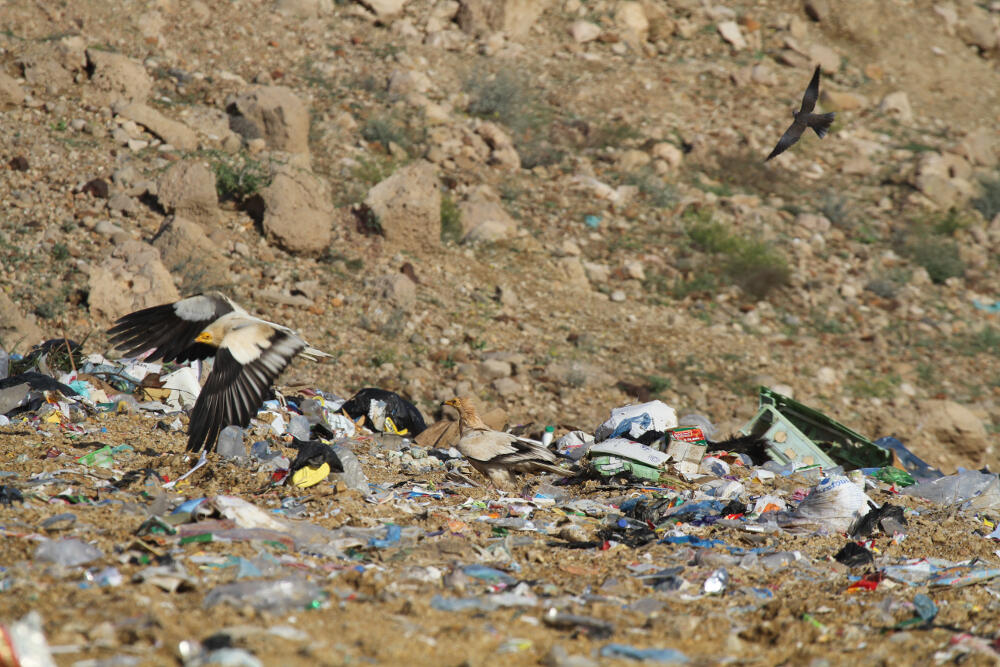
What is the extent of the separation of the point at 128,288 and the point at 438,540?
14.6 ft

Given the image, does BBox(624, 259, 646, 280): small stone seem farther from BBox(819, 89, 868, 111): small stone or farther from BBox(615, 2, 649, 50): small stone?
BBox(819, 89, 868, 111): small stone

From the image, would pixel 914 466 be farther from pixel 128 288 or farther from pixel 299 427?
pixel 128 288

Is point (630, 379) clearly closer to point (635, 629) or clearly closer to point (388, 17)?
point (635, 629)

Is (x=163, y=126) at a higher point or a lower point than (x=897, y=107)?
higher

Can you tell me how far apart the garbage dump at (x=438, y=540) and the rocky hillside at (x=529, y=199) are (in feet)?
4.83

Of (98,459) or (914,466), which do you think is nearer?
(98,459)

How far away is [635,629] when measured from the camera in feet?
9.57

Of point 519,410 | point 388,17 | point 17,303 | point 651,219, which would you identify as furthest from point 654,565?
→ point 388,17

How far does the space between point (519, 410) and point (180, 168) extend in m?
3.94

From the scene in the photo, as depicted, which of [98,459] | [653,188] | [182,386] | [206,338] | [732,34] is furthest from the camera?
[732,34]

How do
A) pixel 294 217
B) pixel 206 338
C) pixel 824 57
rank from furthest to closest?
pixel 824 57, pixel 294 217, pixel 206 338

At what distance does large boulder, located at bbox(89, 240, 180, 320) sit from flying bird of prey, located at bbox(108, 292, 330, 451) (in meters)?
2.16

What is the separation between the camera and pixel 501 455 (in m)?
4.97

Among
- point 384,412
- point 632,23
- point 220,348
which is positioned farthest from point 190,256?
point 632,23
